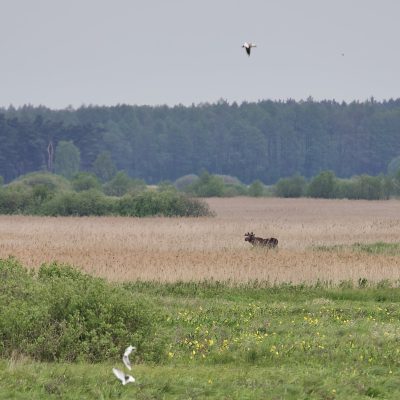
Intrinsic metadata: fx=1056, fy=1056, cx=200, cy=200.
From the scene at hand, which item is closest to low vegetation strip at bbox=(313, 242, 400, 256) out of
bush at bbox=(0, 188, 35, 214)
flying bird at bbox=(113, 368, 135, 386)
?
flying bird at bbox=(113, 368, 135, 386)

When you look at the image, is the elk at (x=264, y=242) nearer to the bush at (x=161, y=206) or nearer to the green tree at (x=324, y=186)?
the bush at (x=161, y=206)

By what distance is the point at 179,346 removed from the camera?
18.2m

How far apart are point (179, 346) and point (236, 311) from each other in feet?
13.7

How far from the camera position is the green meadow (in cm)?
1417

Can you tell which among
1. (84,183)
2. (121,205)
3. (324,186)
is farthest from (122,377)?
(324,186)

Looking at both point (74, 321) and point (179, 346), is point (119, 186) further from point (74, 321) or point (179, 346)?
point (74, 321)

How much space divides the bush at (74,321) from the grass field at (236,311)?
0.16 meters

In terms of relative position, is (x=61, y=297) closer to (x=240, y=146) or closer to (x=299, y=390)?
(x=299, y=390)

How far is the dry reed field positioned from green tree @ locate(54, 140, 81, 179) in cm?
8598

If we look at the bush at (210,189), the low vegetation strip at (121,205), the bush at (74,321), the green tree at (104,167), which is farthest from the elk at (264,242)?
the green tree at (104,167)

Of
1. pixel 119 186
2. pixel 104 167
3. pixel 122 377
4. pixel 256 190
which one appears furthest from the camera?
pixel 104 167

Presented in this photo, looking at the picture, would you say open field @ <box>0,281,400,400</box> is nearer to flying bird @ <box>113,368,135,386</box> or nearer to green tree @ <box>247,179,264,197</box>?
flying bird @ <box>113,368,135,386</box>

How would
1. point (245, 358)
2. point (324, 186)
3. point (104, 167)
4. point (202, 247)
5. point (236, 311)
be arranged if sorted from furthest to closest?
point (104, 167) < point (324, 186) < point (202, 247) < point (236, 311) < point (245, 358)

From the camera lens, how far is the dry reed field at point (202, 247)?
28562 millimetres
